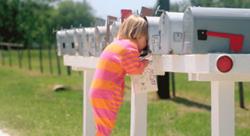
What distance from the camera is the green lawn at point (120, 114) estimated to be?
8570mm

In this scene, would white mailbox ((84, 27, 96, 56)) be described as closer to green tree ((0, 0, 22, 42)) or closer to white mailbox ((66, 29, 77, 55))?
white mailbox ((66, 29, 77, 55))

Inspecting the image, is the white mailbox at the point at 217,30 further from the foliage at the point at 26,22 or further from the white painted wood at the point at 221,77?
the foliage at the point at 26,22

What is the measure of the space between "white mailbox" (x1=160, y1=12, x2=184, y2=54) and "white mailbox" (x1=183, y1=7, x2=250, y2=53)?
0.32 meters

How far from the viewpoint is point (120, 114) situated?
10289 millimetres

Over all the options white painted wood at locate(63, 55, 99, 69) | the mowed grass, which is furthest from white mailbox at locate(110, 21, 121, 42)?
the mowed grass

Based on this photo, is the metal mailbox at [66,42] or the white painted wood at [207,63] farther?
the metal mailbox at [66,42]

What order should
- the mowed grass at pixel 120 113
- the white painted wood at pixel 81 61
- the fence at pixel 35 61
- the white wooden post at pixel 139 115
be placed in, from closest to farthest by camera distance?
the white wooden post at pixel 139 115, the white painted wood at pixel 81 61, the mowed grass at pixel 120 113, the fence at pixel 35 61

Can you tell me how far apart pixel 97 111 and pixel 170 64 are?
0.65 meters

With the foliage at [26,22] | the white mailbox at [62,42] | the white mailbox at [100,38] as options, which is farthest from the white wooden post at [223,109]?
the foliage at [26,22]

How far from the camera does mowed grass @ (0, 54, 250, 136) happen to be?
337 inches

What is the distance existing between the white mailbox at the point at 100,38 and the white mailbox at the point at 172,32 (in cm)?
154

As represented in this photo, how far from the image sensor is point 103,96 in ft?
14.4

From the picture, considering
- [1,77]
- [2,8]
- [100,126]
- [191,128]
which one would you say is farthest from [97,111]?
[2,8]

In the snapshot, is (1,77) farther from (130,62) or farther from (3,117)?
(130,62)
